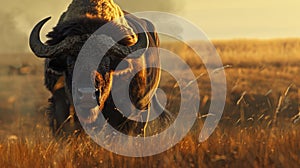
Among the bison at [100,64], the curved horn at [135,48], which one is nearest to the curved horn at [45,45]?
the bison at [100,64]

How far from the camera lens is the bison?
971cm

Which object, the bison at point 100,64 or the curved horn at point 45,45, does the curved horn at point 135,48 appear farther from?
the curved horn at point 45,45

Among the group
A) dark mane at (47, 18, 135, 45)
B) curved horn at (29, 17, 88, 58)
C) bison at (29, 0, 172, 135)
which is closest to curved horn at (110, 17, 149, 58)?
bison at (29, 0, 172, 135)

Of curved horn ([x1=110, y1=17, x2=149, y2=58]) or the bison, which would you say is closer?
the bison

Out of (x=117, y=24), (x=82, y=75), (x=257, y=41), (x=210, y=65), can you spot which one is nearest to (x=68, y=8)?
(x=117, y=24)

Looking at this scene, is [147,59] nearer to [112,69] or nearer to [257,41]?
[112,69]

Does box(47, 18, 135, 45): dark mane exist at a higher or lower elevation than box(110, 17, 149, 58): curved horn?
higher

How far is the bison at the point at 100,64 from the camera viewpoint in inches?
382

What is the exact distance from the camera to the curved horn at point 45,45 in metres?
9.74

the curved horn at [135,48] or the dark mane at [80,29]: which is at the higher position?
the dark mane at [80,29]

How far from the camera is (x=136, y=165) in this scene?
21.6 ft

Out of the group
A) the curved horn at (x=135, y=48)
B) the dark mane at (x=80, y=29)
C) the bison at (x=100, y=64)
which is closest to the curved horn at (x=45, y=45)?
the bison at (x=100, y=64)

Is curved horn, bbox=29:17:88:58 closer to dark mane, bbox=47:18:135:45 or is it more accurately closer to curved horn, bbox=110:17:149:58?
dark mane, bbox=47:18:135:45

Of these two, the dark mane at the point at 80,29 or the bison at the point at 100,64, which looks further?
the dark mane at the point at 80,29
